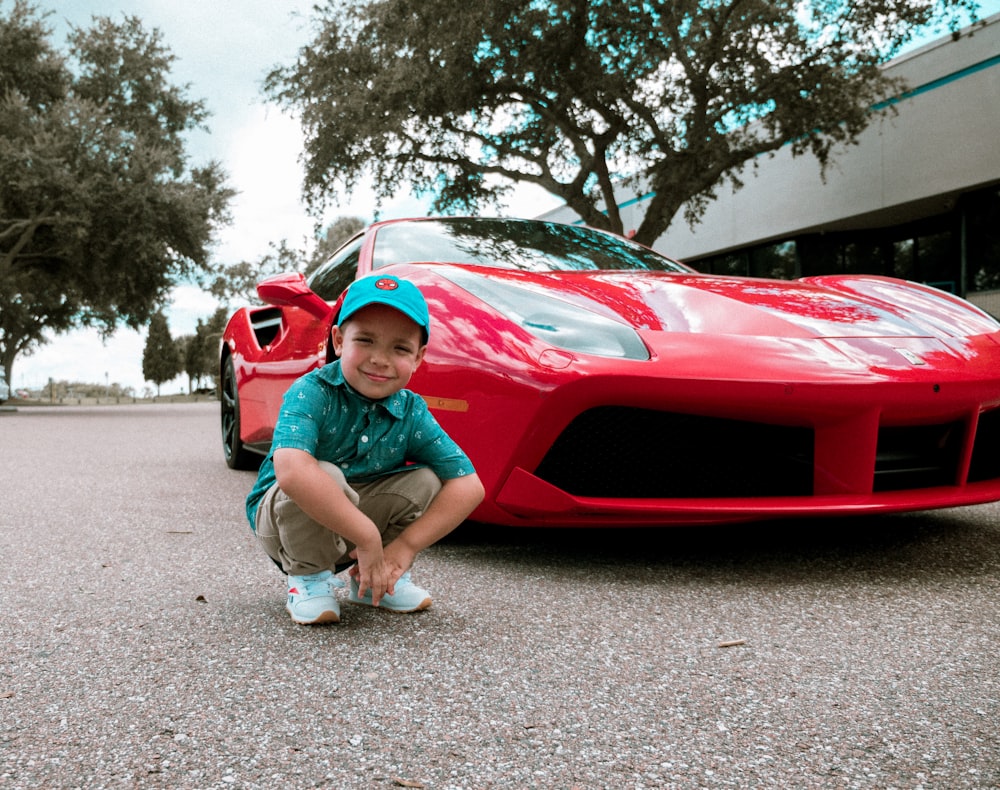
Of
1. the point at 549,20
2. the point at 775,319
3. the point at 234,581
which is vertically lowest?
the point at 234,581

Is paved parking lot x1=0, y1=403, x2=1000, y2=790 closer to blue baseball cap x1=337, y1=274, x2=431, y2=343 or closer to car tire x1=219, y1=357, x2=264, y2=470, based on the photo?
blue baseball cap x1=337, y1=274, x2=431, y2=343

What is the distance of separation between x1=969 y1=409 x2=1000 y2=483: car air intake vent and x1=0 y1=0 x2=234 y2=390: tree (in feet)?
52.7

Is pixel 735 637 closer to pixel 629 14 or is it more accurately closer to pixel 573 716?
pixel 573 716

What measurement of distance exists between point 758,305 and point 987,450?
31.0 inches

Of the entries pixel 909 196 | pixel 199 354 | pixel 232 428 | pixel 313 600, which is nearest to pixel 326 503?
pixel 313 600

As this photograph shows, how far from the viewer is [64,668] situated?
5.36 ft

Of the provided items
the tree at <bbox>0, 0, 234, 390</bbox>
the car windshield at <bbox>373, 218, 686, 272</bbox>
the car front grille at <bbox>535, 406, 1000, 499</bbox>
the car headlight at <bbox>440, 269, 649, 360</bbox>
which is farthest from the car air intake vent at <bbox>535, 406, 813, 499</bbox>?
the tree at <bbox>0, 0, 234, 390</bbox>

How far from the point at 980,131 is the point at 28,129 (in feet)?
51.9

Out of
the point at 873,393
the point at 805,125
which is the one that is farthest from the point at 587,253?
the point at 805,125

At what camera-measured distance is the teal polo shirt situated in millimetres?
1845

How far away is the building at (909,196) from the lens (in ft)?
46.8

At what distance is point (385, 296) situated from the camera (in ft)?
5.83

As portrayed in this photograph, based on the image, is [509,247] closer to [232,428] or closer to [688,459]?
[688,459]

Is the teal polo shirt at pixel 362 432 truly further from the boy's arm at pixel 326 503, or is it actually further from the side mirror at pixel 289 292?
the side mirror at pixel 289 292
